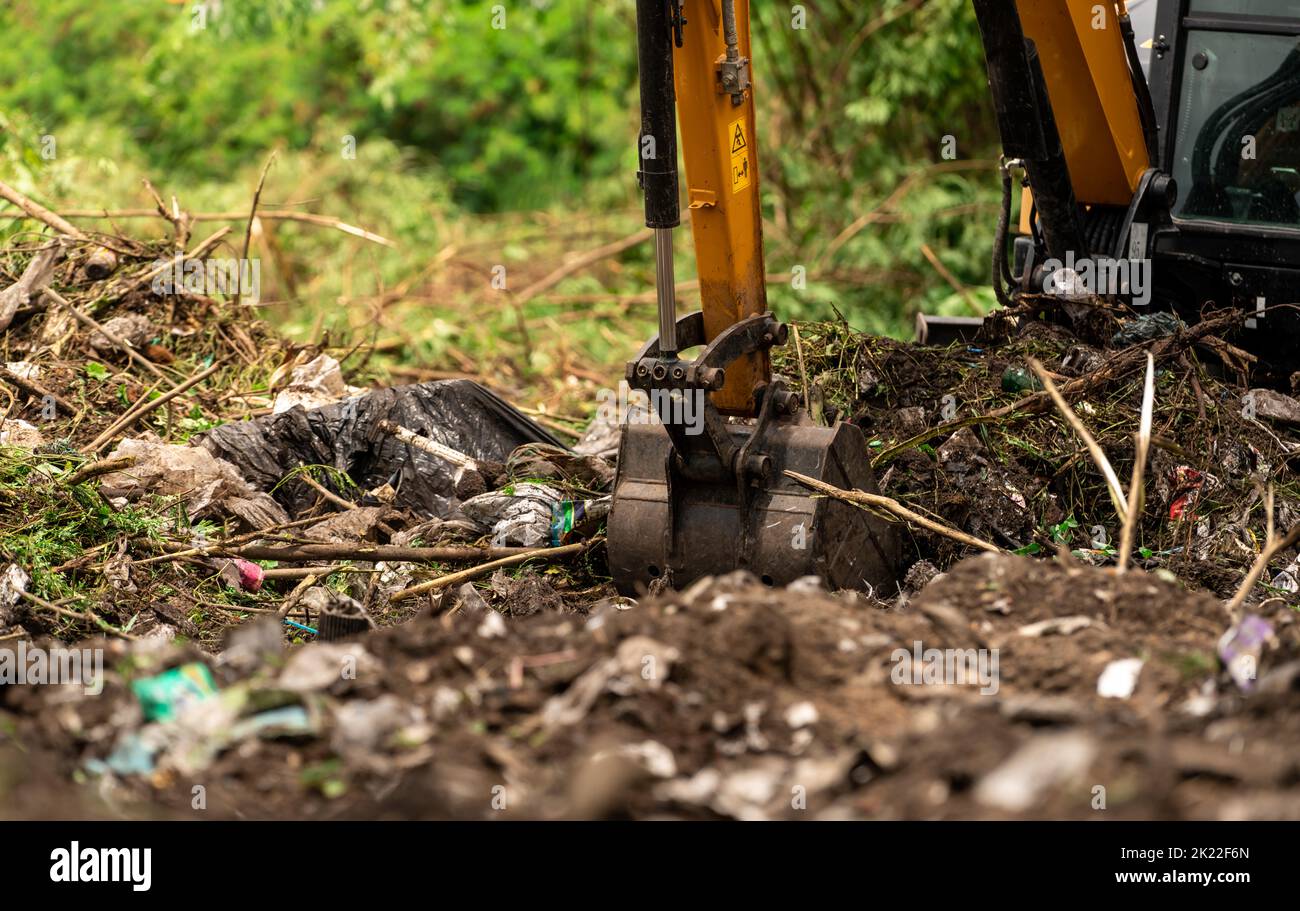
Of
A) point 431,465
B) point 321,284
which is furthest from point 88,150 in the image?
point 431,465

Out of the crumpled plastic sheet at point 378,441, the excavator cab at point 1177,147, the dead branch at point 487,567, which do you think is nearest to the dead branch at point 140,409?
the crumpled plastic sheet at point 378,441

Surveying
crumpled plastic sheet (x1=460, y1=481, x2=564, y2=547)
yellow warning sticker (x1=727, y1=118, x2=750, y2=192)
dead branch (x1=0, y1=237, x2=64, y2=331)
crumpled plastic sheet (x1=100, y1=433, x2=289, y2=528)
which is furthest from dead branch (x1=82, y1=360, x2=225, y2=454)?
yellow warning sticker (x1=727, y1=118, x2=750, y2=192)

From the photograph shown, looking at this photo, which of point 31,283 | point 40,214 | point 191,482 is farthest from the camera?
Result: point 40,214

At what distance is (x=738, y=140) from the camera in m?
4.14

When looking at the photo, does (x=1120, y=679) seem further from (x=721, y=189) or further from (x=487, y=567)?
(x=487, y=567)

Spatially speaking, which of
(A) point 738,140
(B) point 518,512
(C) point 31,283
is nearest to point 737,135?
(A) point 738,140

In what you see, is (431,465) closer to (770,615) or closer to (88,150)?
(770,615)

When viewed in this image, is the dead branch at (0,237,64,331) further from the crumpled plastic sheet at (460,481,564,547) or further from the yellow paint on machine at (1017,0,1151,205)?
the yellow paint on machine at (1017,0,1151,205)

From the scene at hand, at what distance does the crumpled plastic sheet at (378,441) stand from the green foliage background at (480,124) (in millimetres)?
2656

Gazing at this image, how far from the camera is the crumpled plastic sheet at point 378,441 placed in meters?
5.30

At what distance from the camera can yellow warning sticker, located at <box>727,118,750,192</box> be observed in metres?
4.11

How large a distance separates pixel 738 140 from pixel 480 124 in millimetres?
10316

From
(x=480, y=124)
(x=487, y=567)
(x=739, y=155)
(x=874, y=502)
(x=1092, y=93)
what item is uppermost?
(x=480, y=124)

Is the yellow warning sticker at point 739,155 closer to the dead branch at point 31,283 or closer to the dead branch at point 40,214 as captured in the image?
the dead branch at point 31,283
